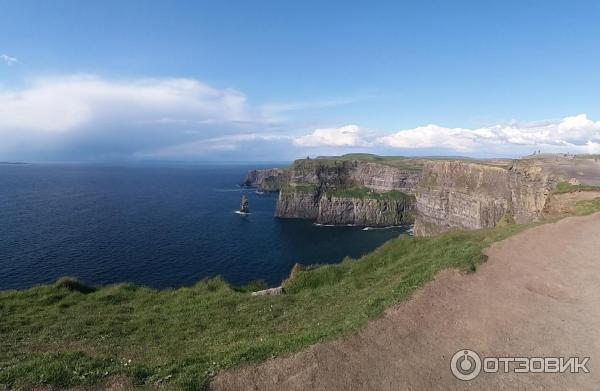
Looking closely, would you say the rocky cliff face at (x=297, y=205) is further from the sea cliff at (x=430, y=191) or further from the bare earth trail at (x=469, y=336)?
the bare earth trail at (x=469, y=336)

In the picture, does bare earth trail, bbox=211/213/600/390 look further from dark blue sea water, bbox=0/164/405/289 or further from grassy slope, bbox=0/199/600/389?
dark blue sea water, bbox=0/164/405/289

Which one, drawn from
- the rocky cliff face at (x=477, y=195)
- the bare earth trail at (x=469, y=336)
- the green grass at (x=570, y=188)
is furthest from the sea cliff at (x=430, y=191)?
the bare earth trail at (x=469, y=336)

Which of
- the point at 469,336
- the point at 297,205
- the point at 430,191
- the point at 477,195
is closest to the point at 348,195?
the point at 297,205

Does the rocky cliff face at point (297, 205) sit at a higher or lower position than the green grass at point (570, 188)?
lower

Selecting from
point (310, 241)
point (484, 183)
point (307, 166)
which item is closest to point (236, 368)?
point (484, 183)

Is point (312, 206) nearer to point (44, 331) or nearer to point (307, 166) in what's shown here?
point (307, 166)

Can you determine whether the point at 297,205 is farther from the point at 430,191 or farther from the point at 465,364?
the point at 465,364

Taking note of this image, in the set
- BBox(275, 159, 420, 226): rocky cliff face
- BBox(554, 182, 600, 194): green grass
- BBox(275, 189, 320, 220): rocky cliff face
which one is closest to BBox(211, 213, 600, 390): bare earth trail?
BBox(554, 182, 600, 194): green grass
